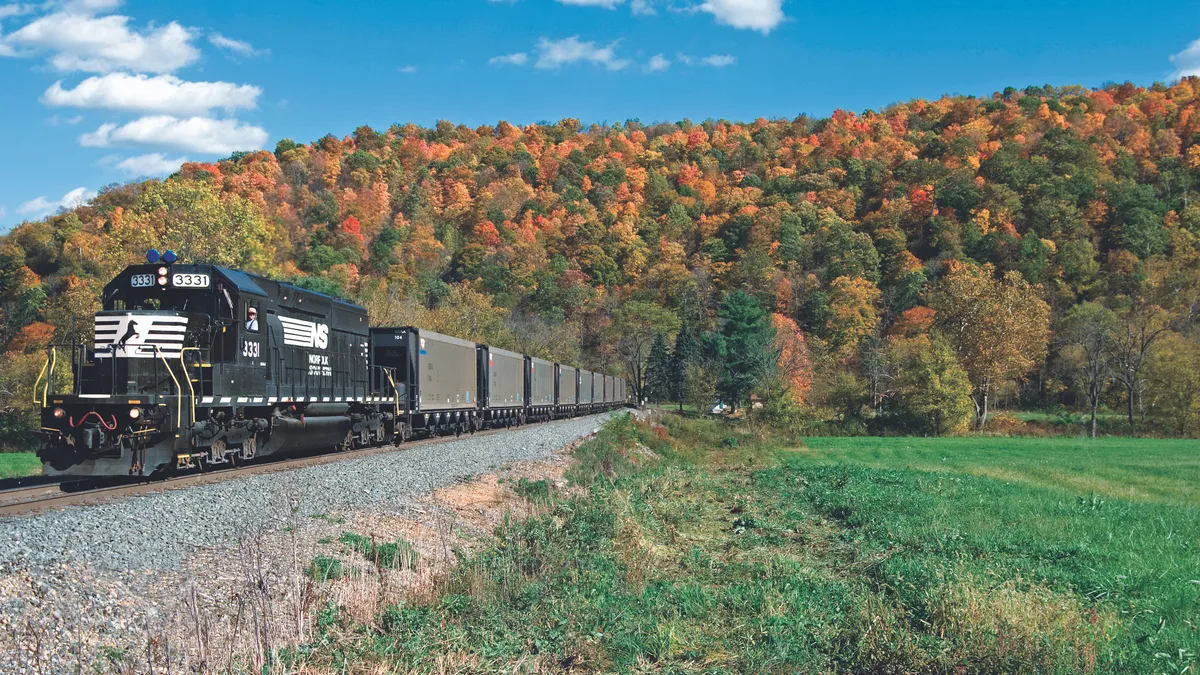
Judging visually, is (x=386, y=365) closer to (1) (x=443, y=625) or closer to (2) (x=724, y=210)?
(1) (x=443, y=625)

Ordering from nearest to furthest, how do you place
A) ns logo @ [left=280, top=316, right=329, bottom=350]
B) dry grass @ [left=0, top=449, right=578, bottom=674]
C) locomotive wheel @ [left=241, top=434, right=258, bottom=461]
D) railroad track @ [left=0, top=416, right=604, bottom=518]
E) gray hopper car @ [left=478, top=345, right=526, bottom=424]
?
dry grass @ [left=0, top=449, right=578, bottom=674], railroad track @ [left=0, top=416, right=604, bottom=518], locomotive wheel @ [left=241, top=434, right=258, bottom=461], ns logo @ [left=280, top=316, right=329, bottom=350], gray hopper car @ [left=478, top=345, right=526, bottom=424]

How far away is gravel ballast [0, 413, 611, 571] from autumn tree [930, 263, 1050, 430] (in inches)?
1945

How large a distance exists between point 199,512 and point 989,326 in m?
57.9

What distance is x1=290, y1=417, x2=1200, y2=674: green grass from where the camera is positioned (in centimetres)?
758

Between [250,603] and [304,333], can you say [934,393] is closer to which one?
[304,333]

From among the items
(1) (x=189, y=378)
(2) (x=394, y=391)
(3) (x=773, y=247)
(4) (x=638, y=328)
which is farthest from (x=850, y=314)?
(1) (x=189, y=378)

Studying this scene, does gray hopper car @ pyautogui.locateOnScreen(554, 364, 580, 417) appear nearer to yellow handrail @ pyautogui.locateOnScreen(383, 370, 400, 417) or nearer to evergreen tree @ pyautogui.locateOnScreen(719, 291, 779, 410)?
evergreen tree @ pyautogui.locateOnScreen(719, 291, 779, 410)

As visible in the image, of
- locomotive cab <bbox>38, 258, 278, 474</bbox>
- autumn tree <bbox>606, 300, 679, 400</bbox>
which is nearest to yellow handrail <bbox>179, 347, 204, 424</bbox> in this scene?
locomotive cab <bbox>38, 258, 278, 474</bbox>

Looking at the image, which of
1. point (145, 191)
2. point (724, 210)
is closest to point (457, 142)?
point (724, 210)

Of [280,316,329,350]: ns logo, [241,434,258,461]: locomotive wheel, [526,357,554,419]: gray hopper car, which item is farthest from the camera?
[526,357,554,419]: gray hopper car

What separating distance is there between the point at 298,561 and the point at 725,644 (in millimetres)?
4777

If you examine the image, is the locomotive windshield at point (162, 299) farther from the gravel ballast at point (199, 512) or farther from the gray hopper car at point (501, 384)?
the gray hopper car at point (501, 384)

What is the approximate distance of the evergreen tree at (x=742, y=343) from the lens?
7556 centimetres

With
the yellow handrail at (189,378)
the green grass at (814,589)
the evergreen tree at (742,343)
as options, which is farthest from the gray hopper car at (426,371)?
→ the evergreen tree at (742,343)
